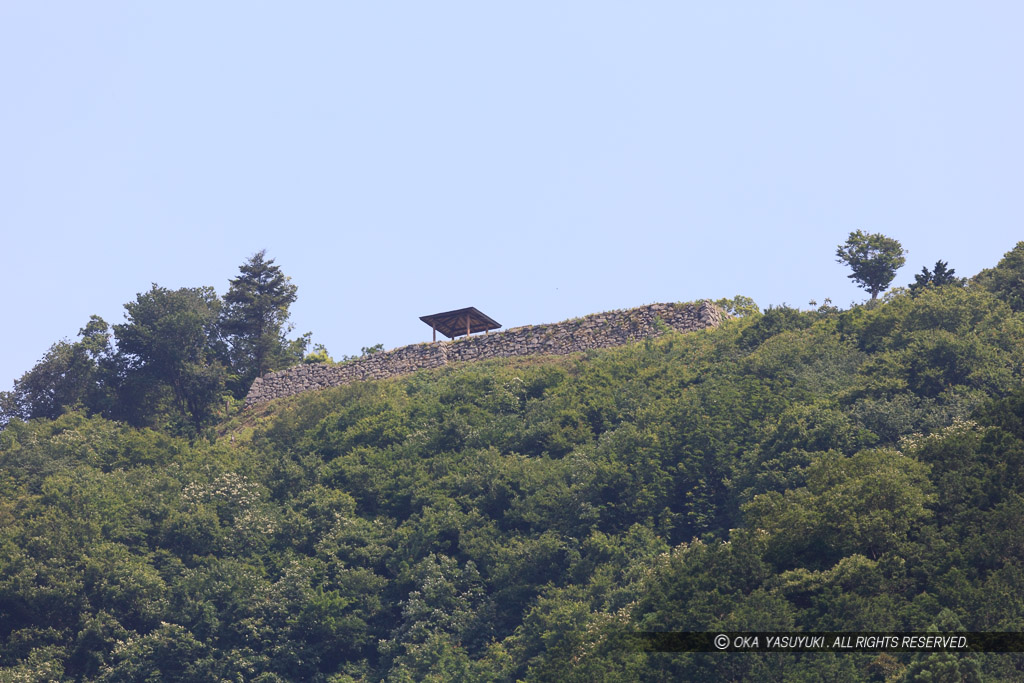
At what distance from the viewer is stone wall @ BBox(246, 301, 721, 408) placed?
50281 mm

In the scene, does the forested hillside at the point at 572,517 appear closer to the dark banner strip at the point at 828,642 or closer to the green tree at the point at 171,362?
the dark banner strip at the point at 828,642

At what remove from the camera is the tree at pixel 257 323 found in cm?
5784

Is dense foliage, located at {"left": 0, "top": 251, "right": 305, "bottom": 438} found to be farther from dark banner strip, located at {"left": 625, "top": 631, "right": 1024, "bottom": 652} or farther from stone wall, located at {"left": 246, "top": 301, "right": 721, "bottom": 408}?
dark banner strip, located at {"left": 625, "top": 631, "right": 1024, "bottom": 652}

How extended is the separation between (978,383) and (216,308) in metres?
32.5

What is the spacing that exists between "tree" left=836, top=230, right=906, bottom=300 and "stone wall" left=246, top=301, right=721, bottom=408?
5272mm

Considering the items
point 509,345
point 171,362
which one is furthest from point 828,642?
point 171,362

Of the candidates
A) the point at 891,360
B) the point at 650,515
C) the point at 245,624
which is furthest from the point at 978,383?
the point at 245,624

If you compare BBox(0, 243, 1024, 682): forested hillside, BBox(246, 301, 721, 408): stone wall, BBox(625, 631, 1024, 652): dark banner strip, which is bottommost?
BBox(625, 631, 1024, 652): dark banner strip

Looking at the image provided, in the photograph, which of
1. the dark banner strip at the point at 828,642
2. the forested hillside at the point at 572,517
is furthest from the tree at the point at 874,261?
the dark banner strip at the point at 828,642

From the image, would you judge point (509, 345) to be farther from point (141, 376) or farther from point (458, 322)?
point (141, 376)

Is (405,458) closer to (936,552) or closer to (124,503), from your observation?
(124,503)

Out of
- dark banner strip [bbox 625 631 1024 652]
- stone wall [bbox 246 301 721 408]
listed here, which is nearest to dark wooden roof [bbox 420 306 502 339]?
stone wall [bbox 246 301 721 408]

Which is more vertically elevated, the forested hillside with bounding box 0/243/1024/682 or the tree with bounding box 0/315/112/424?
the tree with bounding box 0/315/112/424

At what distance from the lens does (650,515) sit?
37406 millimetres
